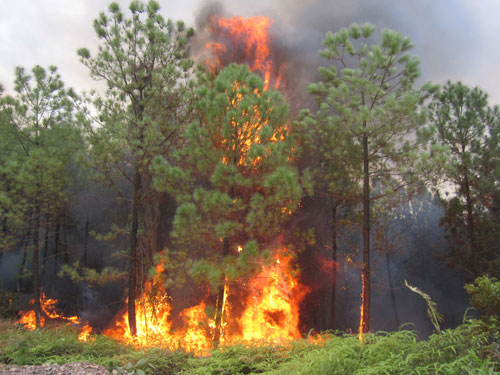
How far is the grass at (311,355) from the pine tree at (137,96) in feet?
15.6

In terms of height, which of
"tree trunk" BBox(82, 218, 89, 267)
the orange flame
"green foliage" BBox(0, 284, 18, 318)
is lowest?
"green foliage" BBox(0, 284, 18, 318)

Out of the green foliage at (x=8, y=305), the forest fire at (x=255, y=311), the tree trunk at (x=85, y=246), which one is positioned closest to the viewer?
the forest fire at (x=255, y=311)

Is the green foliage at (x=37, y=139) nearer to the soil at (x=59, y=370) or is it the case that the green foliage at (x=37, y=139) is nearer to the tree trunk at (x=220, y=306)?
the tree trunk at (x=220, y=306)

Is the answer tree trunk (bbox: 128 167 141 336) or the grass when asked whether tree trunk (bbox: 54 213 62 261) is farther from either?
the grass

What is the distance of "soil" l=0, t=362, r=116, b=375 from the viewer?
5488 mm

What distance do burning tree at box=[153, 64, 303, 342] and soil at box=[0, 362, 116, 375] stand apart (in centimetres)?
415

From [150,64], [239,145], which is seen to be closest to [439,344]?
[239,145]

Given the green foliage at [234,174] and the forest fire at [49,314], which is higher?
the green foliage at [234,174]

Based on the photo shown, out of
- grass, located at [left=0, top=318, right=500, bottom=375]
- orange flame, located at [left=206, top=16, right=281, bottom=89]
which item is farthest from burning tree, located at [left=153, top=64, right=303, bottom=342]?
orange flame, located at [left=206, top=16, right=281, bottom=89]

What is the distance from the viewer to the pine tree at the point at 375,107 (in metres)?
9.95

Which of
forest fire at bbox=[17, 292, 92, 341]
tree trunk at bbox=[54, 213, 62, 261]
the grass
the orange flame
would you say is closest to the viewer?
the grass

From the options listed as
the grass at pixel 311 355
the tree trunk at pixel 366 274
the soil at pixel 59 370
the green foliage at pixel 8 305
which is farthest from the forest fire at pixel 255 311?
the soil at pixel 59 370

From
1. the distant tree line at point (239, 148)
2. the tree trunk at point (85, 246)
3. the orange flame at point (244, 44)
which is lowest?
the tree trunk at point (85, 246)

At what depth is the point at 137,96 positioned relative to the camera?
1268 centimetres
